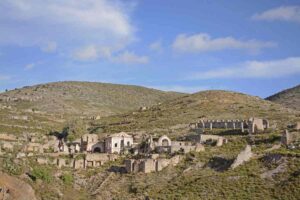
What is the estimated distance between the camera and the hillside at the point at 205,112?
3406 inches

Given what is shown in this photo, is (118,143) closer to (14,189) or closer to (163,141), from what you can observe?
(163,141)

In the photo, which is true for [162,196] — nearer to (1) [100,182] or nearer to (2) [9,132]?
(1) [100,182]

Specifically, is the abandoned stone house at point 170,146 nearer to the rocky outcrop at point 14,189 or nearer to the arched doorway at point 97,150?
the arched doorway at point 97,150

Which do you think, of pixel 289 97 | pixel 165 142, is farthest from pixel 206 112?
pixel 289 97

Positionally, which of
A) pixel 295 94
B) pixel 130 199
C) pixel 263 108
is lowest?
pixel 130 199

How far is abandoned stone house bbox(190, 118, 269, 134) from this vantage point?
67.2 metres

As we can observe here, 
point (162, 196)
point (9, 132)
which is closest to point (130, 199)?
point (162, 196)

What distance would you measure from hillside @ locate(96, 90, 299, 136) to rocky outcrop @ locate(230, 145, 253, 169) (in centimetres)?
2159

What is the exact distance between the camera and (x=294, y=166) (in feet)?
161

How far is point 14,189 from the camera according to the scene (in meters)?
51.4

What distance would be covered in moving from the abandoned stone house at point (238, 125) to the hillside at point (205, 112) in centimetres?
455

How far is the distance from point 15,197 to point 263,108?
57.7m

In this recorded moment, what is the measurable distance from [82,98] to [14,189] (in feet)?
363

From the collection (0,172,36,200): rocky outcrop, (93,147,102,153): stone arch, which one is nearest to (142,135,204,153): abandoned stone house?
(93,147,102,153): stone arch
